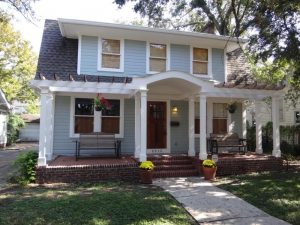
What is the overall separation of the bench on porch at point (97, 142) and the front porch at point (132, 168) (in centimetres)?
46

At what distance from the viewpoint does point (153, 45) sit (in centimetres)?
1199

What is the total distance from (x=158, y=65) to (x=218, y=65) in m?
2.68

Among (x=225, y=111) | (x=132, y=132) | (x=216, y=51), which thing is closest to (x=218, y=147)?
(x=225, y=111)

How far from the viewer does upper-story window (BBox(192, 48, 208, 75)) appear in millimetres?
12366

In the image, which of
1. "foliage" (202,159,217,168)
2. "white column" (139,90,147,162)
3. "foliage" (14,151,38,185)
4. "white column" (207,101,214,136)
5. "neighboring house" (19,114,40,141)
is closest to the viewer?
"foliage" (14,151,38,185)

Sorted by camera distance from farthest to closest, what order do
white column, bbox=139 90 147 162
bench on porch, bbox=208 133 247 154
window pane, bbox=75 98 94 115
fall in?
window pane, bbox=75 98 94 115
bench on porch, bbox=208 133 247 154
white column, bbox=139 90 147 162

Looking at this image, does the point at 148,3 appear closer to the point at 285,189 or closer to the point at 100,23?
the point at 100,23

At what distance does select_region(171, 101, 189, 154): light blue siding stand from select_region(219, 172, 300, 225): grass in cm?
326

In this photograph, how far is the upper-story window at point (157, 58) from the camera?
1190 cm

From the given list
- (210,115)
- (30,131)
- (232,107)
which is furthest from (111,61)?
(30,131)

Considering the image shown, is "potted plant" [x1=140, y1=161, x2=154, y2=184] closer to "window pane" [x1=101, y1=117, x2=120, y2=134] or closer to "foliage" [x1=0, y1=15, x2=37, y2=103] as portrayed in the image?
"window pane" [x1=101, y1=117, x2=120, y2=134]

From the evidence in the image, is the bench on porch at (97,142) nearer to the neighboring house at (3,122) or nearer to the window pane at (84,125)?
the window pane at (84,125)

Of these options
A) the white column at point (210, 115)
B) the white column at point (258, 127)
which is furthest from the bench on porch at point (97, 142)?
the white column at point (258, 127)

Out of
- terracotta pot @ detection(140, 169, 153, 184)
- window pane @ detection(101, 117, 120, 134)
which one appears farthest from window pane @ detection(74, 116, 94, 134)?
terracotta pot @ detection(140, 169, 153, 184)
